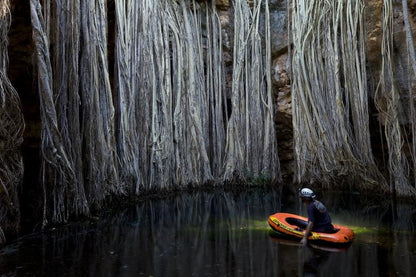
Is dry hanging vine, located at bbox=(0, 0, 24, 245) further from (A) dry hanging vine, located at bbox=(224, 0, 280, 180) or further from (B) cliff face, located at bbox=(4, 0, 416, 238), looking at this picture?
(A) dry hanging vine, located at bbox=(224, 0, 280, 180)

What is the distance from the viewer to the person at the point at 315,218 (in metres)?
3.57

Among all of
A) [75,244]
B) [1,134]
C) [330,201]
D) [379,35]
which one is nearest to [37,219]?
[75,244]

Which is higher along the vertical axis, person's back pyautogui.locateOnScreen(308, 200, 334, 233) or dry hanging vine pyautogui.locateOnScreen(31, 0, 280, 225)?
dry hanging vine pyautogui.locateOnScreen(31, 0, 280, 225)

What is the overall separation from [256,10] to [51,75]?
18.1 feet

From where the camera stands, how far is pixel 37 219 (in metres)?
4.21

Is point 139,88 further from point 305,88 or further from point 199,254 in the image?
point 199,254

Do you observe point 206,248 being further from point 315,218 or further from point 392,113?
point 392,113

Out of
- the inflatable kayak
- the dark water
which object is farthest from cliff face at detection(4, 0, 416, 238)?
the inflatable kayak

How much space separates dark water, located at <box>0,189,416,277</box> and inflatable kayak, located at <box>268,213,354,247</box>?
0.11 m

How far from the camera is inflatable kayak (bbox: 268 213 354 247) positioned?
342cm

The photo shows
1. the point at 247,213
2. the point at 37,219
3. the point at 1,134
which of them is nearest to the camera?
the point at 1,134

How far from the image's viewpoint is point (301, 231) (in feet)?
12.2

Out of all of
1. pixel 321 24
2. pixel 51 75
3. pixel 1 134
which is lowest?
pixel 1 134

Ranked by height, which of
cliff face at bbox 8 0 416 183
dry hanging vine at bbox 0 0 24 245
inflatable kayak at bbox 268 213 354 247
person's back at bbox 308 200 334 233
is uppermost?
cliff face at bbox 8 0 416 183
